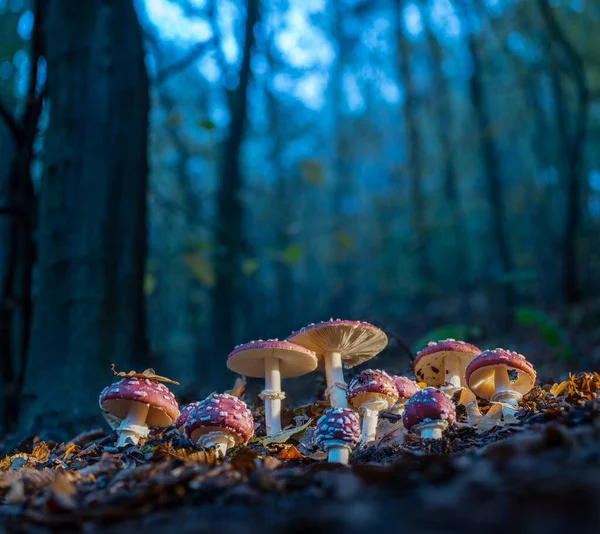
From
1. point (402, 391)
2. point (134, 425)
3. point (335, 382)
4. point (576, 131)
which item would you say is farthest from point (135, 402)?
point (576, 131)

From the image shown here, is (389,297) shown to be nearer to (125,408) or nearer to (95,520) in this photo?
(125,408)

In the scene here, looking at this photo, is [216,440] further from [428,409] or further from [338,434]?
[428,409]

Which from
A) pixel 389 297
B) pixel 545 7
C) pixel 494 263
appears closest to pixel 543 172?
pixel 494 263

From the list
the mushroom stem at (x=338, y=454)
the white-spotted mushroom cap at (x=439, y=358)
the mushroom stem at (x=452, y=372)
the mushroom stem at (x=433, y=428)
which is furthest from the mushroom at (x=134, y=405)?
the mushroom stem at (x=452, y=372)

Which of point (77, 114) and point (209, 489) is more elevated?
point (77, 114)

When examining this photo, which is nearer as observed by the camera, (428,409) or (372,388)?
(428,409)
